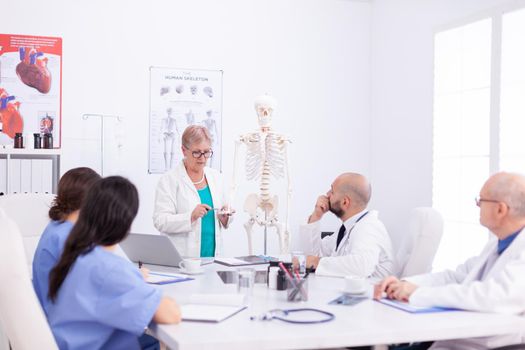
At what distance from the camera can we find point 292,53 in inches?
229

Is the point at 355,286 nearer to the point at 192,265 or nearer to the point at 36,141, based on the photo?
the point at 192,265

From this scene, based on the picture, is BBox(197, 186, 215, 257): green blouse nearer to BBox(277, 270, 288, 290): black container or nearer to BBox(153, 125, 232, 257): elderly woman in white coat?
BBox(153, 125, 232, 257): elderly woman in white coat

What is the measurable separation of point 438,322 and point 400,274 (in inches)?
44.9

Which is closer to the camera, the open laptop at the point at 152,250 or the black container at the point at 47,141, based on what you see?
the open laptop at the point at 152,250

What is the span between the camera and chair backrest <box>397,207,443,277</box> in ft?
9.68

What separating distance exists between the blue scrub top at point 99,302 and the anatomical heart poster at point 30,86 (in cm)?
338

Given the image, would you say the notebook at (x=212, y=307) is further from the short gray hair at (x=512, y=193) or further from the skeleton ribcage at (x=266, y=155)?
the skeleton ribcage at (x=266, y=155)

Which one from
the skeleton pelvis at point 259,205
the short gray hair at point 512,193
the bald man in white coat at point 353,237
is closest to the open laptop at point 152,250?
the bald man in white coat at point 353,237

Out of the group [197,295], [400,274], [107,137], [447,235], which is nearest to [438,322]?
[197,295]

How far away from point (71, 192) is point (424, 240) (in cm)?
170

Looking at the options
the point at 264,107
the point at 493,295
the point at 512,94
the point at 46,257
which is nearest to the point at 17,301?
the point at 46,257

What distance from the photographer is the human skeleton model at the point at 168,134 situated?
541 centimetres

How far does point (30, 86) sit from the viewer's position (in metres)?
5.03

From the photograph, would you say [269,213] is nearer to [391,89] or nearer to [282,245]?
[282,245]
